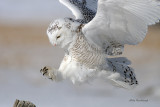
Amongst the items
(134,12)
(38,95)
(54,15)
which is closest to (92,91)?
(38,95)

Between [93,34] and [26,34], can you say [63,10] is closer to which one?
[26,34]

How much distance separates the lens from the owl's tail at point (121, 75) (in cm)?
466

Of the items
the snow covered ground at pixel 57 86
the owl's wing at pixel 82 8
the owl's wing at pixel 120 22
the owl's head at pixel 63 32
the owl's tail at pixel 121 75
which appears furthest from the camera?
the snow covered ground at pixel 57 86

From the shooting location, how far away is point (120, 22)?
4.37 m

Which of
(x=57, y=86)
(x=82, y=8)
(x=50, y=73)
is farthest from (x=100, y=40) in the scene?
(x=57, y=86)

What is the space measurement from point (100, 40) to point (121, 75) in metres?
0.35

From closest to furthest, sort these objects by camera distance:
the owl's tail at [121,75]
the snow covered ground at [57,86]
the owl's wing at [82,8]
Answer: the owl's tail at [121,75]
the owl's wing at [82,8]
the snow covered ground at [57,86]

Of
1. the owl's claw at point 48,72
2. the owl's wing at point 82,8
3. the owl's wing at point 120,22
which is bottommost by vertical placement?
the owl's claw at point 48,72

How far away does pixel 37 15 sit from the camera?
10.2 metres

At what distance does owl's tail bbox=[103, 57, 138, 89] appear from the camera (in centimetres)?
466

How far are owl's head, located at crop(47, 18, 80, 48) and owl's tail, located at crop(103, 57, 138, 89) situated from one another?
429 mm

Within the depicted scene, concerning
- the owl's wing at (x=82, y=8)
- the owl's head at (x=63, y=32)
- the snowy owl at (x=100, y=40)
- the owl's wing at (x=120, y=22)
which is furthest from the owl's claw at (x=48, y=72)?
the owl's wing at (x=82, y=8)

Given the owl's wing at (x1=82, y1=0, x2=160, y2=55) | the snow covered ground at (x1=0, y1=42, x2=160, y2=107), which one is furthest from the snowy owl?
the snow covered ground at (x1=0, y1=42, x2=160, y2=107)

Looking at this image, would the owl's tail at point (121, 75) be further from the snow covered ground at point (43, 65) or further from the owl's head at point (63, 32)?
the owl's head at point (63, 32)
